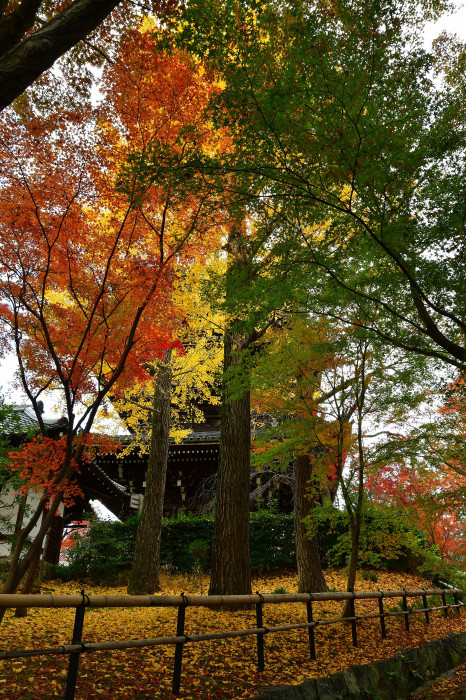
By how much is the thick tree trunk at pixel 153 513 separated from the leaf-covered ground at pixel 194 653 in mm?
1317

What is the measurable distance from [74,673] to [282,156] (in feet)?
16.9

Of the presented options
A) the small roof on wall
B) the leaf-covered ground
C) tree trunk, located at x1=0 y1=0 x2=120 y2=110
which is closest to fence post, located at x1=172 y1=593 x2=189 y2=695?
the leaf-covered ground

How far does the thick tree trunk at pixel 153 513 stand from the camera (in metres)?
10.0

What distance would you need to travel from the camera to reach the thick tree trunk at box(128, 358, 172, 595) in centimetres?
1001

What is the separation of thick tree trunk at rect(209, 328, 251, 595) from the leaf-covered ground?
556 millimetres

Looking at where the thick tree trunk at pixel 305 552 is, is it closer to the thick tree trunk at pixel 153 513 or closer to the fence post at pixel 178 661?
the thick tree trunk at pixel 153 513

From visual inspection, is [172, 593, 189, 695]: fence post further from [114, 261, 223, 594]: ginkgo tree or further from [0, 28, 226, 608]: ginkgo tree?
[114, 261, 223, 594]: ginkgo tree

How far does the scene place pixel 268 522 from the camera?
14.0 meters

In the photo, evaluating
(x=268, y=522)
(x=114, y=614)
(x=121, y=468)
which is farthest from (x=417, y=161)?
(x=121, y=468)

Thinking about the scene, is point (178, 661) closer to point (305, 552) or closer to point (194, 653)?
point (194, 653)

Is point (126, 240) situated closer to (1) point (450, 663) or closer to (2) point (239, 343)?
(2) point (239, 343)

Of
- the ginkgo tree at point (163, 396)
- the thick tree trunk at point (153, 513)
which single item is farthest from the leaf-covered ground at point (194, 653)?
the ginkgo tree at point (163, 396)

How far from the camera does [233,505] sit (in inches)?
298

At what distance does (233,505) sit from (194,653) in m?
2.84
